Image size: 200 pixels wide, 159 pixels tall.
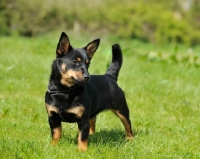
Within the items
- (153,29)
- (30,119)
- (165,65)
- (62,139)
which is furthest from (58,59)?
(153,29)

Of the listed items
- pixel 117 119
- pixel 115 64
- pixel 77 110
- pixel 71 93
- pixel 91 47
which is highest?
pixel 91 47

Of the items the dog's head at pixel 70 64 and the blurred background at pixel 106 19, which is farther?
the blurred background at pixel 106 19

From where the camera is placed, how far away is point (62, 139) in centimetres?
438

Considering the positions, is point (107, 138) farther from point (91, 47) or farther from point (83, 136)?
point (91, 47)

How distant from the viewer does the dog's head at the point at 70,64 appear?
4109 millimetres

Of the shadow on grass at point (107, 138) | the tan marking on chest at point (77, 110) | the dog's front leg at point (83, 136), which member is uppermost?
the tan marking on chest at point (77, 110)

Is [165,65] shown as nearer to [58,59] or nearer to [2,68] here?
[2,68]

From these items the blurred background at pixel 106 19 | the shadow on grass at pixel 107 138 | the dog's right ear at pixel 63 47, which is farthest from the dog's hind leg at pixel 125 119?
the blurred background at pixel 106 19

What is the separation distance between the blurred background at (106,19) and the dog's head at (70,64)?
509 inches

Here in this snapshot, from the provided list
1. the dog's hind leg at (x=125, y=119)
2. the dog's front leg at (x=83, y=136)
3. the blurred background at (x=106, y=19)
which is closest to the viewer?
the dog's front leg at (x=83, y=136)

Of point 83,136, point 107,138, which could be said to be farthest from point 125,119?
point 83,136

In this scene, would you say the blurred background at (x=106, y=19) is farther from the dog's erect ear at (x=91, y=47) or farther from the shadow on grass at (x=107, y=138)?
the dog's erect ear at (x=91, y=47)

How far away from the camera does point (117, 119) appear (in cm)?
580

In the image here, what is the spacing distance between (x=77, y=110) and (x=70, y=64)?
0.47m
